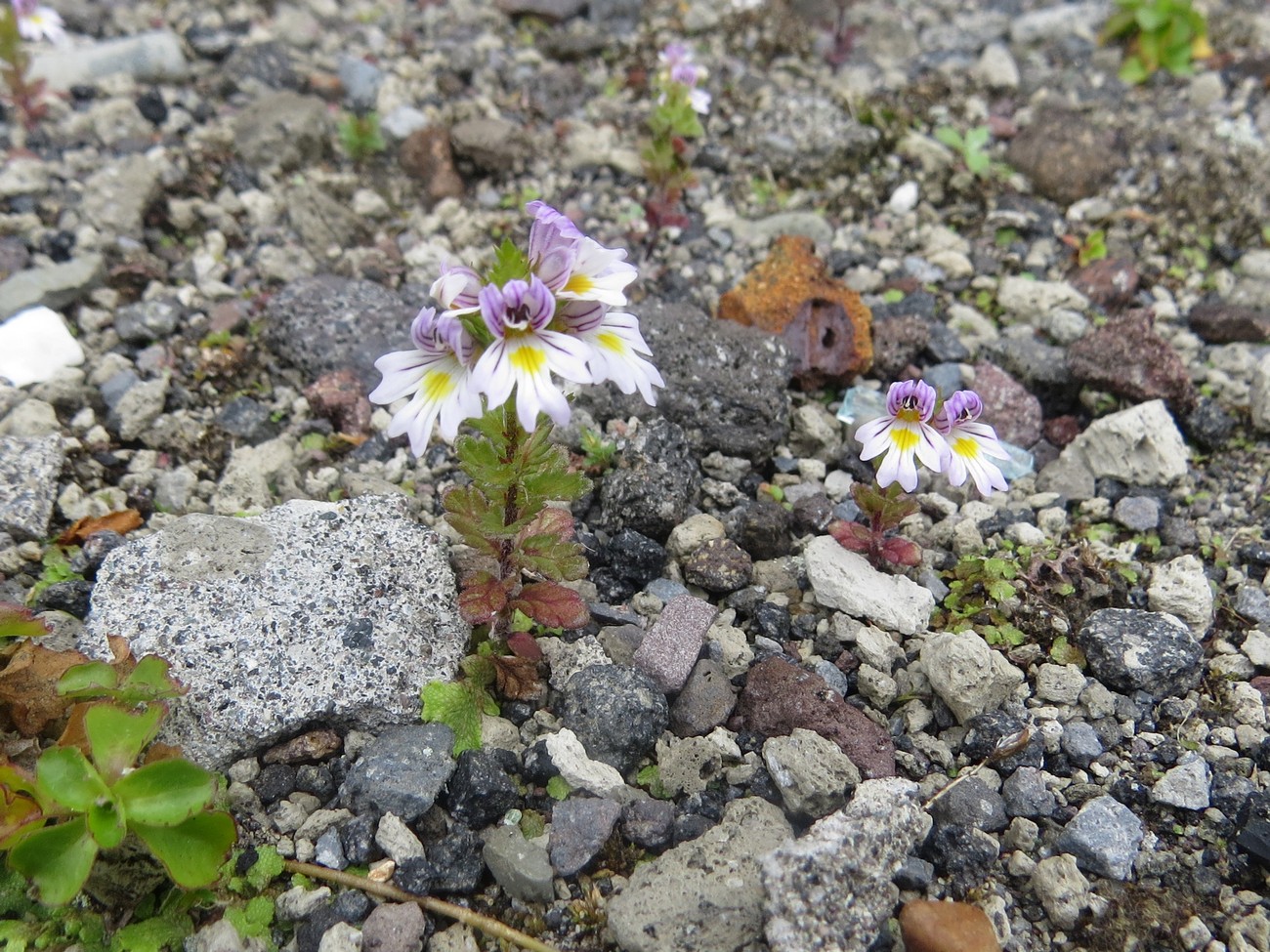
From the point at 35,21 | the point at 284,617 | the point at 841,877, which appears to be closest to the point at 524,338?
the point at 284,617

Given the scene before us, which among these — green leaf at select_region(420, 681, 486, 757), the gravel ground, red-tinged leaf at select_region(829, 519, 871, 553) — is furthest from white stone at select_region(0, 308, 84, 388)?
red-tinged leaf at select_region(829, 519, 871, 553)

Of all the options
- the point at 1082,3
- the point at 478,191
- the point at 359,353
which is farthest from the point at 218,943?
the point at 1082,3

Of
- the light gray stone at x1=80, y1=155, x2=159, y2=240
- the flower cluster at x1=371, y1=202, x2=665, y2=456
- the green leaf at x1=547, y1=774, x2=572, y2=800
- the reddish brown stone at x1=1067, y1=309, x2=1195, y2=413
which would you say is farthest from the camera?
the light gray stone at x1=80, y1=155, x2=159, y2=240

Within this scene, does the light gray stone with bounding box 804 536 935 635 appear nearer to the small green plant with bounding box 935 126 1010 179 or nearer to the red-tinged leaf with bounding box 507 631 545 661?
the red-tinged leaf with bounding box 507 631 545 661

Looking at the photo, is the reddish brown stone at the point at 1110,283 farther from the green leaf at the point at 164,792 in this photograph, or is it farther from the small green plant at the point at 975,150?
the green leaf at the point at 164,792

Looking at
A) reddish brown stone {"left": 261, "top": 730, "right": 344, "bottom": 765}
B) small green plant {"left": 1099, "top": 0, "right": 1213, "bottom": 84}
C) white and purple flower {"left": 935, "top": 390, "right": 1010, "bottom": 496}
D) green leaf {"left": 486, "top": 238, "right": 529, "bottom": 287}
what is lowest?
reddish brown stone {"left": 261, "top": 730, "right": 344, "bottom": 765}

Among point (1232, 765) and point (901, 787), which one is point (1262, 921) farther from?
point (901, 787)

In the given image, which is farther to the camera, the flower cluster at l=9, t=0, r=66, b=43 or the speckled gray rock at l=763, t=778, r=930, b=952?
the flower cluster at l=9, t=0, r=66, b=43
